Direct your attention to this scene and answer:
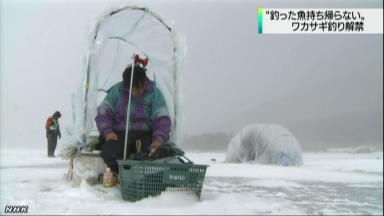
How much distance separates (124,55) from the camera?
4.33 meters

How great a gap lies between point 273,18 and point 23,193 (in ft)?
7.45

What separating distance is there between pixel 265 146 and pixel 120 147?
4794 mm

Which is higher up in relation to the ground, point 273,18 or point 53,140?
point 273,18

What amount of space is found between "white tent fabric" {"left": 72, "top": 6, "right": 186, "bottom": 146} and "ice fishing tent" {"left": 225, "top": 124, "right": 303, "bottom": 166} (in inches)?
146

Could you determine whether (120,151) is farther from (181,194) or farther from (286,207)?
(286,207)

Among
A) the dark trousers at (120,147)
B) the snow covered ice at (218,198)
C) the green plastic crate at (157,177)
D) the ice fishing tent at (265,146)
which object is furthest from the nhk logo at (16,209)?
the ice fishing tent at (265,146)

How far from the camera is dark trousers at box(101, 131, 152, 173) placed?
11.3ft

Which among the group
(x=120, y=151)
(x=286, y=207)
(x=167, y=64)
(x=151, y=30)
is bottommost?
(x=286, y=207)

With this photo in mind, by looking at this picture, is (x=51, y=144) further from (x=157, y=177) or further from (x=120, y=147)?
(x=157, y=177)

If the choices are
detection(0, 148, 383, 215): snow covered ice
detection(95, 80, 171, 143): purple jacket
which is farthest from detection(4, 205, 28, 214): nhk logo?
detection(95, 80, 171, 143): purple jacket

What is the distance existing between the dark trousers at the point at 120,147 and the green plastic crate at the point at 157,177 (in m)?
0.39

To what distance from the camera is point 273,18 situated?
3486mm

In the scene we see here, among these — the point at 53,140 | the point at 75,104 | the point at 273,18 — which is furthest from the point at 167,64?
the point at 53,140

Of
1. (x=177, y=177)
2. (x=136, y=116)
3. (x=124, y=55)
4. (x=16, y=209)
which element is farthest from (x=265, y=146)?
(x=16, y=209)
